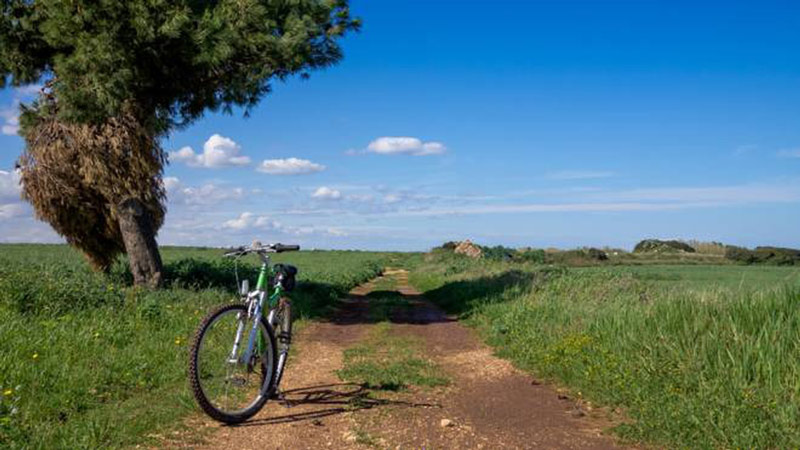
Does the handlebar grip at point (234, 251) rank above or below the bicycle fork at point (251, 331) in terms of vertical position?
above

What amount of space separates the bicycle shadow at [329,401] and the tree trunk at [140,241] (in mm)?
9730

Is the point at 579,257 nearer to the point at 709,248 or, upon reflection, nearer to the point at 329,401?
the point at 709,248

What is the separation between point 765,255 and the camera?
36.5 m

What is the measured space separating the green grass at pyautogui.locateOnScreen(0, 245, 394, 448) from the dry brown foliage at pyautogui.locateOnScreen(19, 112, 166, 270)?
6.65 feet

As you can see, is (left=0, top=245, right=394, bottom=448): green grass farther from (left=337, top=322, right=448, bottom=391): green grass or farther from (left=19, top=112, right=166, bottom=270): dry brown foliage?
(left=337, top=322, right=448, bottom=391): green grass

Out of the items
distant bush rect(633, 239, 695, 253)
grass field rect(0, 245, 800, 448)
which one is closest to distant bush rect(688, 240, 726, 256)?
distant bush rect(633, 239, 695, 253)

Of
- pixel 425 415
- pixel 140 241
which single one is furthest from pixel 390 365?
pixel 140 241

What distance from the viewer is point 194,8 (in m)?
15.7

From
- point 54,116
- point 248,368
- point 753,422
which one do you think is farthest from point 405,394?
point 54,116

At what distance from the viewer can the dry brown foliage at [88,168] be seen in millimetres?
15297

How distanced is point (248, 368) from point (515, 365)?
5.08 m

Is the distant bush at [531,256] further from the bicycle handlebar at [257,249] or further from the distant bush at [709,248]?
the bicycle handlebar at [257,249]

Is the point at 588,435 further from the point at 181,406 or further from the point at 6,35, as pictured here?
the point at 6,35

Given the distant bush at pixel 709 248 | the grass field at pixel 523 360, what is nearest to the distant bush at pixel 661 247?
the distant bush at pixel 709 248
